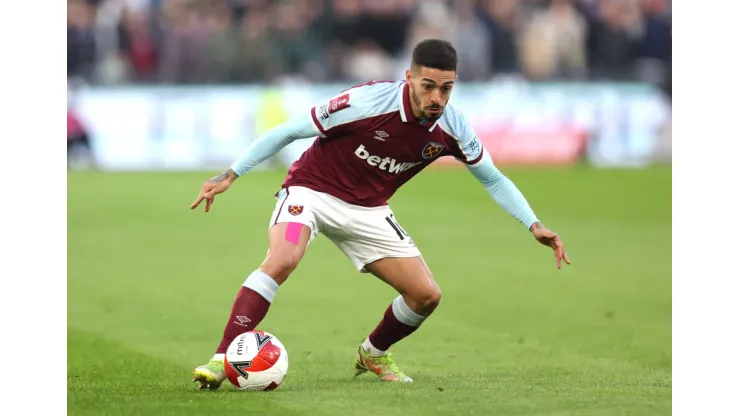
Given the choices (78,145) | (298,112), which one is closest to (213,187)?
(78,145)

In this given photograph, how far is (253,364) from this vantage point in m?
A: 6.54

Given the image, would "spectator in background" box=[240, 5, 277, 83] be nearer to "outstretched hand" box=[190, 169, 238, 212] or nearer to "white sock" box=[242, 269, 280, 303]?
"outstretched hand" box=[190, 169, 238, 212]

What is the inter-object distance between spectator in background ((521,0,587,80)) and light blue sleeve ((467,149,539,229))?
17.6 metres

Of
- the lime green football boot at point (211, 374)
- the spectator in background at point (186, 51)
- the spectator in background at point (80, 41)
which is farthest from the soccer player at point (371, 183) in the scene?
the spectator in background at point (186, 51)

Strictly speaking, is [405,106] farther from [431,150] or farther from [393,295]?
[393,295]

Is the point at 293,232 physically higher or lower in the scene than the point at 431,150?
lower

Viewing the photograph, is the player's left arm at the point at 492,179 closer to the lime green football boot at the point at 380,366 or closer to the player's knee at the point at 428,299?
the player's knee at the point at 428,299

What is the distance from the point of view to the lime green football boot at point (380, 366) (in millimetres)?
7398

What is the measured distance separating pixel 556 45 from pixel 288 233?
63.3 ft

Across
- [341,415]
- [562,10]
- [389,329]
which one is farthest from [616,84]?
[341,415]

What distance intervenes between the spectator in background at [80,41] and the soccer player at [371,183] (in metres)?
16.9

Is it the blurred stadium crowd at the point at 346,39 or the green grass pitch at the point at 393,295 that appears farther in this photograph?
the blurred stadium crowd at the point at 346,39
